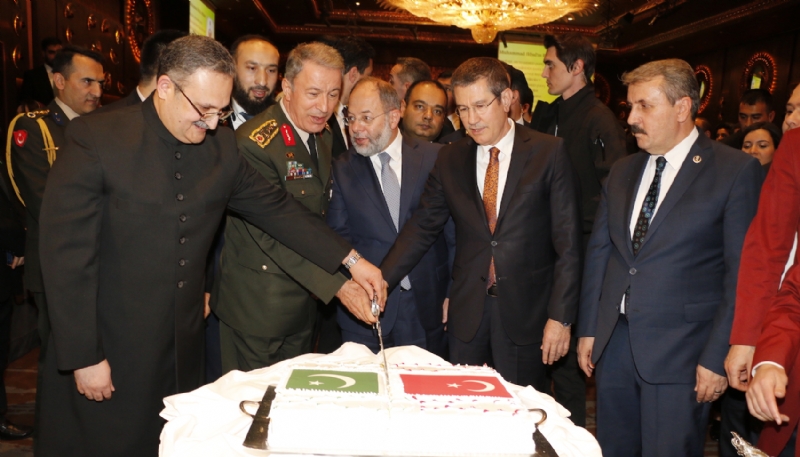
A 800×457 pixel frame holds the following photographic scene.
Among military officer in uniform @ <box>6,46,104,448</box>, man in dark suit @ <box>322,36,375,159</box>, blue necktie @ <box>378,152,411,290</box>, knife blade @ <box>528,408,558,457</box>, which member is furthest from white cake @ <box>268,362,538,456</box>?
man in dark suit @ <box>322,36,375,159</box>

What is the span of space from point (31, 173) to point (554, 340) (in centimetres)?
272

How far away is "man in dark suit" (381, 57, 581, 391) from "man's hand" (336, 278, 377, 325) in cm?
26

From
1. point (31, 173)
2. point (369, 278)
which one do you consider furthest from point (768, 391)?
point (31, 173)

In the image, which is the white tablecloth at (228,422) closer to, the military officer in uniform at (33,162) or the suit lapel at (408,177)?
the suit lapel at (408,177)

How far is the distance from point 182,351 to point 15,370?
2.96 metres

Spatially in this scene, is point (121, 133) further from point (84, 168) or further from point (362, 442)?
point (362, 442)

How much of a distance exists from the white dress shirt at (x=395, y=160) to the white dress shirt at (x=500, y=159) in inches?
16.1

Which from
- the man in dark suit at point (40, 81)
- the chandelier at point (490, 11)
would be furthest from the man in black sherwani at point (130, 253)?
the chandelier at point (490, 11)

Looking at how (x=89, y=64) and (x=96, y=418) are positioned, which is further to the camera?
(x=89, y=64)

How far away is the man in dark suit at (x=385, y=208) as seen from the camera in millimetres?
2766

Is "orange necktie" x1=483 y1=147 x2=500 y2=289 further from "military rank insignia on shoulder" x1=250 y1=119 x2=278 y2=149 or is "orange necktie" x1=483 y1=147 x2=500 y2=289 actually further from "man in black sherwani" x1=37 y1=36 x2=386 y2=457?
"man in black sherwani" x1=37 y1=36 x2=386 y2=457

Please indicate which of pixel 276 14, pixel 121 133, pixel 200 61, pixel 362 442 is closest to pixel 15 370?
pixel 121 133

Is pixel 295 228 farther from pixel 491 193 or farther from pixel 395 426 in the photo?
pixel 395 426

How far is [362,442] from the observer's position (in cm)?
116
